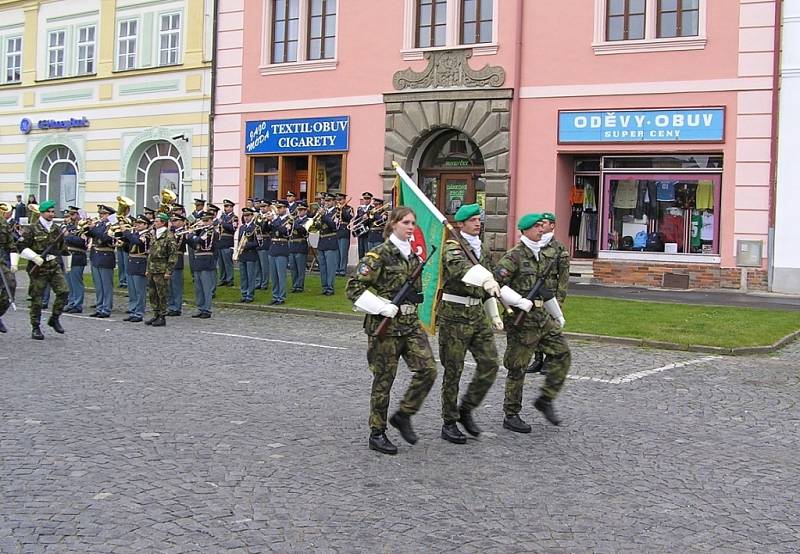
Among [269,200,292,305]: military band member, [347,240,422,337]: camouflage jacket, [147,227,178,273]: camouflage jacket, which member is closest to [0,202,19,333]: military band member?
[147,227,178,273]: camouflage jacket

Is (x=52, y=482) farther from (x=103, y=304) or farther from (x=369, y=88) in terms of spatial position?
(x=369, y=88)

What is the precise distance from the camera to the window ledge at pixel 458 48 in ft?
77.6

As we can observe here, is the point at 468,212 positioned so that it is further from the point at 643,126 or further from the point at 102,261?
the point at 643,126

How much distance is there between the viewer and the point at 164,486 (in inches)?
255

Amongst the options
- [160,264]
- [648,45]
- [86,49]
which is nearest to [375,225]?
[160,264]

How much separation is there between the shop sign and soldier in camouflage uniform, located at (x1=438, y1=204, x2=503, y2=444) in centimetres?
2607

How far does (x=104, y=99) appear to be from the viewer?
31062mm

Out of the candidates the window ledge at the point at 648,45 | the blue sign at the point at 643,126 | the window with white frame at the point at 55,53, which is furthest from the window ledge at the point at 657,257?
the window with white frame at the point at 55,53

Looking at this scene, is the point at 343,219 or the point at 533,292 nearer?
the point at 533,292

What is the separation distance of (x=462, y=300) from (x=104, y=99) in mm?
25639

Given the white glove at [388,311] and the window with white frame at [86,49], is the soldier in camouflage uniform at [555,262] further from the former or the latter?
the window with white frame at [86,49]

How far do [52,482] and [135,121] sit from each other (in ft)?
82.6

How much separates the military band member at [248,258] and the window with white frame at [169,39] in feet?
36.0

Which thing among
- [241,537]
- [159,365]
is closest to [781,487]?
[241,537]
